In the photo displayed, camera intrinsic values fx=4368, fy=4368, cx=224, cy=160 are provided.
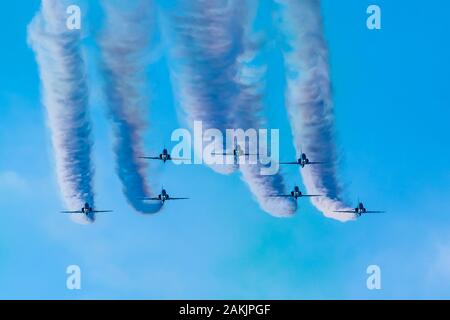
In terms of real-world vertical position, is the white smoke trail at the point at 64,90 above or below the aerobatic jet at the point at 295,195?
above

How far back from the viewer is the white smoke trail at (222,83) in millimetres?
88375

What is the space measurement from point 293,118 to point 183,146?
2.32m

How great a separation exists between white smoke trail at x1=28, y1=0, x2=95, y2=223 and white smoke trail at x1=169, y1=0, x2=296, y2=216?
211 cm

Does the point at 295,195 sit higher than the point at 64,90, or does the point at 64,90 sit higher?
the point at 64,90

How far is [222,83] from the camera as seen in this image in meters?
88.6

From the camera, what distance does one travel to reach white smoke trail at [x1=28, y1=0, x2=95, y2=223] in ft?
290

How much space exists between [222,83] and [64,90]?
10.5 ft

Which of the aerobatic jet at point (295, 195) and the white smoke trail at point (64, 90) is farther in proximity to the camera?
the aerobatic jet at point (295, 195)

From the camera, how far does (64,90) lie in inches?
3487

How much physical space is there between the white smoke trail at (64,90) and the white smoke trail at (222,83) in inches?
83.0

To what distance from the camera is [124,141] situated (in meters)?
88.6
